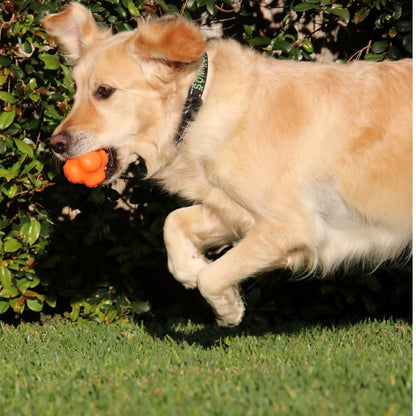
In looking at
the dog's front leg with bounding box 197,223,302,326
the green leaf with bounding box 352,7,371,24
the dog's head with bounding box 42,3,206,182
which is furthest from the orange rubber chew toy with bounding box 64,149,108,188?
the green leaf with bounding box 352,7,371,24

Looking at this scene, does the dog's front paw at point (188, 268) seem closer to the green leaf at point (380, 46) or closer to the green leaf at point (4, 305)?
the green leaf at point (4, 305)

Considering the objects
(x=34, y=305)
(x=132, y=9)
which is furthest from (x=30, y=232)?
(x=132, y=9)

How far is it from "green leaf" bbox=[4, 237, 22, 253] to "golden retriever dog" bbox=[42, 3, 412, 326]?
4.47 ft

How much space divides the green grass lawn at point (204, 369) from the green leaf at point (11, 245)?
2.02 ft

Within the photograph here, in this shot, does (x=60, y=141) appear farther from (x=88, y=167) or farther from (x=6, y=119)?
(x=6, y=119)

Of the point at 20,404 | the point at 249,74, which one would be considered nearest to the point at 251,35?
the point at 249,74

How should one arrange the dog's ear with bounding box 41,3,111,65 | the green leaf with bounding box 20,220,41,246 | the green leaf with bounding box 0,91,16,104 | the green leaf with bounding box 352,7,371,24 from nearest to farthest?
the dog's ear with bounding box 41,3,111,65 < the green leaf with bounding box 0,91,16,104 < the green leaf with bounding box 352,7,371,24 < the green leaf with bounding box 20,220,41,246

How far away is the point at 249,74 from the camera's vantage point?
432cm

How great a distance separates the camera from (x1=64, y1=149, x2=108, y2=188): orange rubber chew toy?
4.29 meters

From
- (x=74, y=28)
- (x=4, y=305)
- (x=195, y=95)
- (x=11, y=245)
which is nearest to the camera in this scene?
(x=195, y=95)

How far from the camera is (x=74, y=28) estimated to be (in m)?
4.82

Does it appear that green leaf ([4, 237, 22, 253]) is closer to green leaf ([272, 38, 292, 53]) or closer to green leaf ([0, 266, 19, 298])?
green leaf ([0, 266, 19, 298])

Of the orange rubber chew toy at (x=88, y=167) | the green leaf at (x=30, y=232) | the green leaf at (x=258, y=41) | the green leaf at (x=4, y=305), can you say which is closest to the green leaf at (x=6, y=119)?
the green leaf at (x=30, y=232)

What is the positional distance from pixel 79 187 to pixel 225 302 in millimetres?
1942
